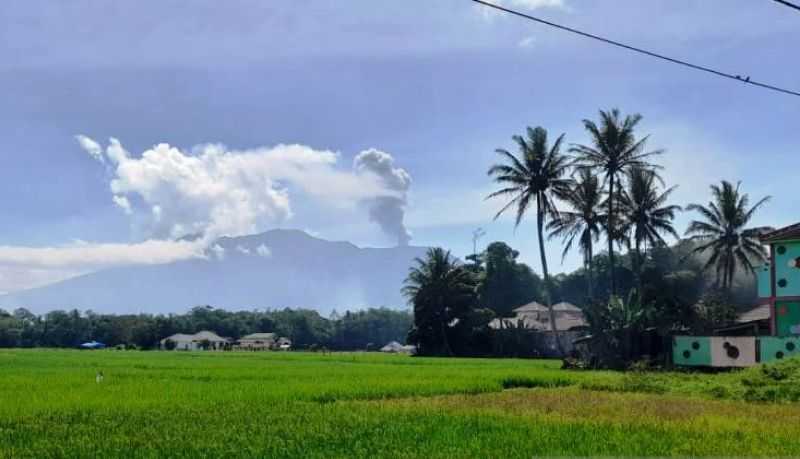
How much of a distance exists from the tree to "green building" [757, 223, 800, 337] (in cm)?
3838

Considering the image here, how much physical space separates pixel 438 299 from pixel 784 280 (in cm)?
2974

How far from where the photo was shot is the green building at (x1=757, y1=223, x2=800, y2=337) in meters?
27.1

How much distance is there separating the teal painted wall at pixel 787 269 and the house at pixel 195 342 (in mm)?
73026

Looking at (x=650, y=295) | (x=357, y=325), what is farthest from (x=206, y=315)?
(x=650, y=295)

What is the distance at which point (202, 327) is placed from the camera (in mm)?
100625

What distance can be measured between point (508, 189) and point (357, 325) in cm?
6112

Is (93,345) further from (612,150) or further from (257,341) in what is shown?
(612,150)

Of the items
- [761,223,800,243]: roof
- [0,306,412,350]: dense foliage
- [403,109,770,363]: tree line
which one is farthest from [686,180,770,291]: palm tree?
[0,306,412,350]: dense foliage

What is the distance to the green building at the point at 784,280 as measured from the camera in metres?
27.1

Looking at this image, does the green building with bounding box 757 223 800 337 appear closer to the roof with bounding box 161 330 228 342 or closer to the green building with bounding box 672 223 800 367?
the green building with bounding box 672 223 800 367

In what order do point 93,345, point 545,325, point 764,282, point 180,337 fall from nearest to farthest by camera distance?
point 764,282, point 545,325, point 93,345, point 180,337

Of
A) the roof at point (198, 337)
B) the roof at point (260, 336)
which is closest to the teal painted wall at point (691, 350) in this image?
the roof at point (260, 336)

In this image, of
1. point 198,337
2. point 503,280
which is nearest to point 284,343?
point 198,337

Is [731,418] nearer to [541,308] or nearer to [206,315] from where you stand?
[541,308]
